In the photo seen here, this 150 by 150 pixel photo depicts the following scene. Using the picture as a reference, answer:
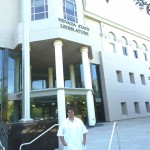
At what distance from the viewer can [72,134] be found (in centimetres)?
461

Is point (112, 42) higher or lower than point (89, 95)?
higher

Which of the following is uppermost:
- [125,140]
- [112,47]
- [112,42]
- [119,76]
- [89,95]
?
[112,42]

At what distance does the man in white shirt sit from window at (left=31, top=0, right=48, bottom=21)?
55.3ft

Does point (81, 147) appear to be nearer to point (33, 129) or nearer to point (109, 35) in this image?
point (33, 129)

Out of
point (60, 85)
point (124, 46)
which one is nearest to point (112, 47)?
point (124, 46)

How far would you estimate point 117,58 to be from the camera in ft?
97.4

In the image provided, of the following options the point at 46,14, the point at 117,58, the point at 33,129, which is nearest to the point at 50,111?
the point at 46,14

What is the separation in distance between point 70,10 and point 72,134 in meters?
18.3

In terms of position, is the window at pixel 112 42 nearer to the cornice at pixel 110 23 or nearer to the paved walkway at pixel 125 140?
the cornice at pixel 110 23

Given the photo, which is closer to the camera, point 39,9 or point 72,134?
point 72,134

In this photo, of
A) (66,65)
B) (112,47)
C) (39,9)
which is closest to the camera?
(39,9)

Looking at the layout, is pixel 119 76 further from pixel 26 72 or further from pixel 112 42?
pixel 26 72

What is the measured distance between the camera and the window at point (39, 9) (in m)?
20.2

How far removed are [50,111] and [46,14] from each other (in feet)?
32.1
